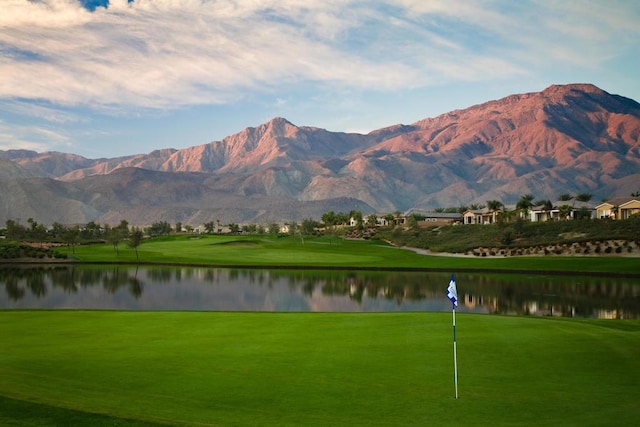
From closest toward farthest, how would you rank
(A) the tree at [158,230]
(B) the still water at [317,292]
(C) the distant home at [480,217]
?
(B) the still water at [317,292]
(C) the distant home at [480,217]
(A) the tree at [158,230]

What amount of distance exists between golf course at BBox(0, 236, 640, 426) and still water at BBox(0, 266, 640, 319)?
11641 mm

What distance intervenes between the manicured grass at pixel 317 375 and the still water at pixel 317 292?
14389 millimetres

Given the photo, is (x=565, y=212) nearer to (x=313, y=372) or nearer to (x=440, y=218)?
(x=440, y=218)

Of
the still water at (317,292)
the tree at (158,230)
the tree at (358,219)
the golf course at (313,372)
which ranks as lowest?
the still water at (317,292)

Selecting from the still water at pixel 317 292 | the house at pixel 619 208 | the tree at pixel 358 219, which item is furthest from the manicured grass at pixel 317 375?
the tree at pixel 358 219

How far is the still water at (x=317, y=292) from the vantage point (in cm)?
3438

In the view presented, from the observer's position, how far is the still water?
34.4 meters

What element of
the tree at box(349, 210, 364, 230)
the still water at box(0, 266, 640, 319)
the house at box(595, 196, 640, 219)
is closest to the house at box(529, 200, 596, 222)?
the house at box(595, 196, 640, 219)

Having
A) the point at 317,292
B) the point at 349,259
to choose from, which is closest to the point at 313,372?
the point at 317,292

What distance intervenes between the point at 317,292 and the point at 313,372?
30.0 meters

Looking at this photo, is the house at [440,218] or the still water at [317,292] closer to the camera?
the still water at [317,292]

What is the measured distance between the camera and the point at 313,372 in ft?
42.2

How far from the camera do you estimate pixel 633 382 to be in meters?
11.9

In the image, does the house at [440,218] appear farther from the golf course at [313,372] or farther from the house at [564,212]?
the golf course at [313,372]
